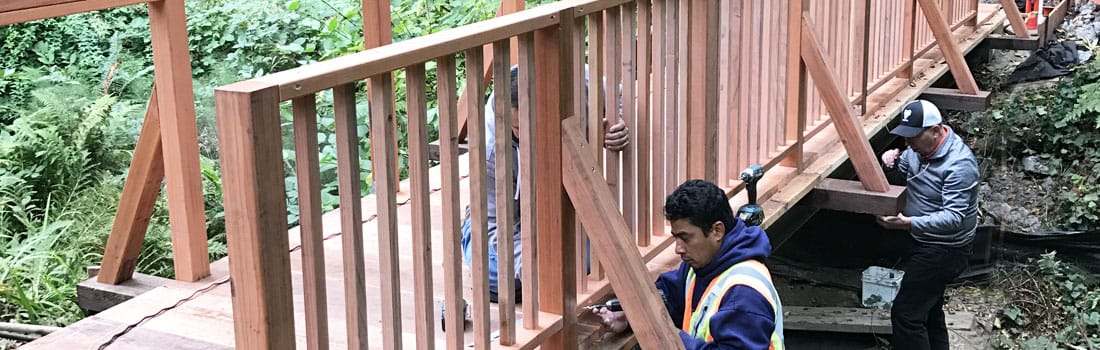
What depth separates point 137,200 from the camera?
4285 mm

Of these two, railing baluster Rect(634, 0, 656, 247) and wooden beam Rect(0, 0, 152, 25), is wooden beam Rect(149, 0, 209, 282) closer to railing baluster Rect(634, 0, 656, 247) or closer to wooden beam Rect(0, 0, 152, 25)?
wooden beam Rect(0, 0, 152, 25)

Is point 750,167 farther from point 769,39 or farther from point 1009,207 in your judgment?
point 1009,207

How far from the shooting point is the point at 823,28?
18.9 feet

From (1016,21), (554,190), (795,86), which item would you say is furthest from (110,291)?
(1016,21)

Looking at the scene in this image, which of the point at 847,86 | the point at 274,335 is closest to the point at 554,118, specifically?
the point at 274,335

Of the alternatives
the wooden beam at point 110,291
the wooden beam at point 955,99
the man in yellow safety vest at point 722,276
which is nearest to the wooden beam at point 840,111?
the man in yellow safety vest at point 722,276

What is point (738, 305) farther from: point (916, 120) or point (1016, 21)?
point (1016, 21)

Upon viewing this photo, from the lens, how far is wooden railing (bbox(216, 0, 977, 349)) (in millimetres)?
2297

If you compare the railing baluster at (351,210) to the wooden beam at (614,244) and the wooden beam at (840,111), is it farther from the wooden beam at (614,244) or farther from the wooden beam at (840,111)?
the wooden beam at (840,111)

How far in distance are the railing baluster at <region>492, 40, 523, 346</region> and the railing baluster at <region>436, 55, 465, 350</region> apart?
206 mm

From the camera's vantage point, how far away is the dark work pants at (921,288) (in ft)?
23.3

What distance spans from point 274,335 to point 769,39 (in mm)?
3205

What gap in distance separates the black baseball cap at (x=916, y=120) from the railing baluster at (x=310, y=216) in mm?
4814

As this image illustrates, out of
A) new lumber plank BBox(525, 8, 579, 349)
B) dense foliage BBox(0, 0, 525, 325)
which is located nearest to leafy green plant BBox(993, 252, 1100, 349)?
dense foliage BBox(0, 0, 525, 325)
